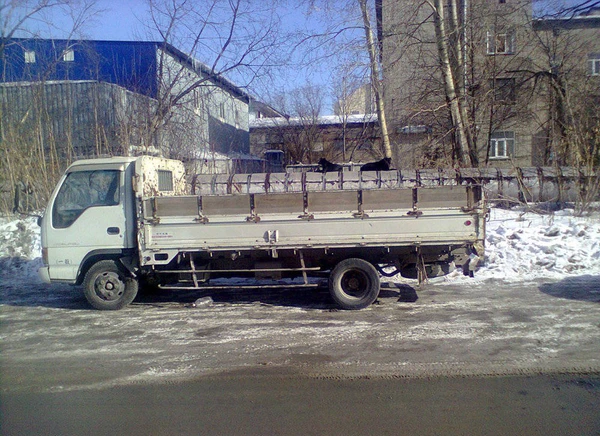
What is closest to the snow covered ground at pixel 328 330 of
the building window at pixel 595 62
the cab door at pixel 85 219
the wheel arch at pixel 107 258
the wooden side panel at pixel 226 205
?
the wheel arch at pixel 107 258

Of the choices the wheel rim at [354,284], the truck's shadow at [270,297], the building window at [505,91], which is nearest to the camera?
the wheel rim at [354,284]

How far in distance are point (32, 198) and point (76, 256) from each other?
9697mm

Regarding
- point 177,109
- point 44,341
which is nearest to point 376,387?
point 44,341

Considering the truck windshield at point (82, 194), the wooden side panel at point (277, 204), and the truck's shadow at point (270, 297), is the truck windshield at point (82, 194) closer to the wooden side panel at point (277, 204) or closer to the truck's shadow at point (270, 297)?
the truck's shadow at point (270, 297)

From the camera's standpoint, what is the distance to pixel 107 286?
9.12 metres

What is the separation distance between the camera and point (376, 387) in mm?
5422

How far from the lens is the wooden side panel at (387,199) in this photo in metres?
8.45

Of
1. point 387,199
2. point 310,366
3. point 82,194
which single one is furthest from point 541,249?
point 82,194

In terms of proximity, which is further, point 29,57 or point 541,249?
point 29,57

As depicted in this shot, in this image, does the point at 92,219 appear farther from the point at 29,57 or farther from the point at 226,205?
the point at 29,57

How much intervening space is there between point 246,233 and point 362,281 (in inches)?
86.6

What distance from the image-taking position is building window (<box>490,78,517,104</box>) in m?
24.3

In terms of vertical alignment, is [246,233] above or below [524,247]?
above

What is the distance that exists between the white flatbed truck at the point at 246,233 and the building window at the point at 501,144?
25.8 m
